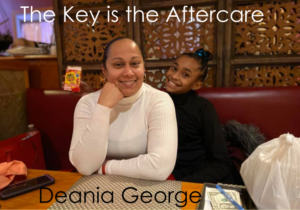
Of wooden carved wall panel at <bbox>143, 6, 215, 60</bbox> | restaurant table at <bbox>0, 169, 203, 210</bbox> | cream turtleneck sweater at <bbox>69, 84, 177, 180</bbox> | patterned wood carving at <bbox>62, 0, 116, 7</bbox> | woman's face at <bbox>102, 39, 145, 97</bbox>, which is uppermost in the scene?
patterned wood carving at <bbox>62, 0, 116, 7</bbox>

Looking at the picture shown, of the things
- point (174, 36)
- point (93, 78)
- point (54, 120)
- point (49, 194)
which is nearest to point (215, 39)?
point (174, 36)

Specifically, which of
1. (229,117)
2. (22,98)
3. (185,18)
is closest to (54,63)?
(22,98)

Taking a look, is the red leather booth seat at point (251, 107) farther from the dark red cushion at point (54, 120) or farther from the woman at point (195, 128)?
the woman at point (195, 128)

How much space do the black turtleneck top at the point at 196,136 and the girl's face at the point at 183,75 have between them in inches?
2.0

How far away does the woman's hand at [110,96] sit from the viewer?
0.98 m

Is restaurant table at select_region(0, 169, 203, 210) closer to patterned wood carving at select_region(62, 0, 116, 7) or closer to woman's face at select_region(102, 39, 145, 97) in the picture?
woman's face at select_region(102, 39, 145, 97)

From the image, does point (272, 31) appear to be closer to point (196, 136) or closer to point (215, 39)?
point (215, 39)

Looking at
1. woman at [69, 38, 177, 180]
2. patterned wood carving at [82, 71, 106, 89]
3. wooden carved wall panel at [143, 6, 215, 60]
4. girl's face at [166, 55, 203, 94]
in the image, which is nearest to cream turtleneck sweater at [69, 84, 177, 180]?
woman at [69, 38, 177, 180]

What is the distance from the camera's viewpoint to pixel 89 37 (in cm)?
194

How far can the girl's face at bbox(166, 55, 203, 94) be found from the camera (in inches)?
54.0

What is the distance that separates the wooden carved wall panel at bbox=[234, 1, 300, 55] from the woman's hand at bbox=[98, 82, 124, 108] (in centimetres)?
116

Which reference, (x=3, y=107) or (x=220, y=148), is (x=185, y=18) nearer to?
(x=220, y=148)

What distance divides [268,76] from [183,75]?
80 cm

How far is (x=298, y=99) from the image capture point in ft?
4.75
